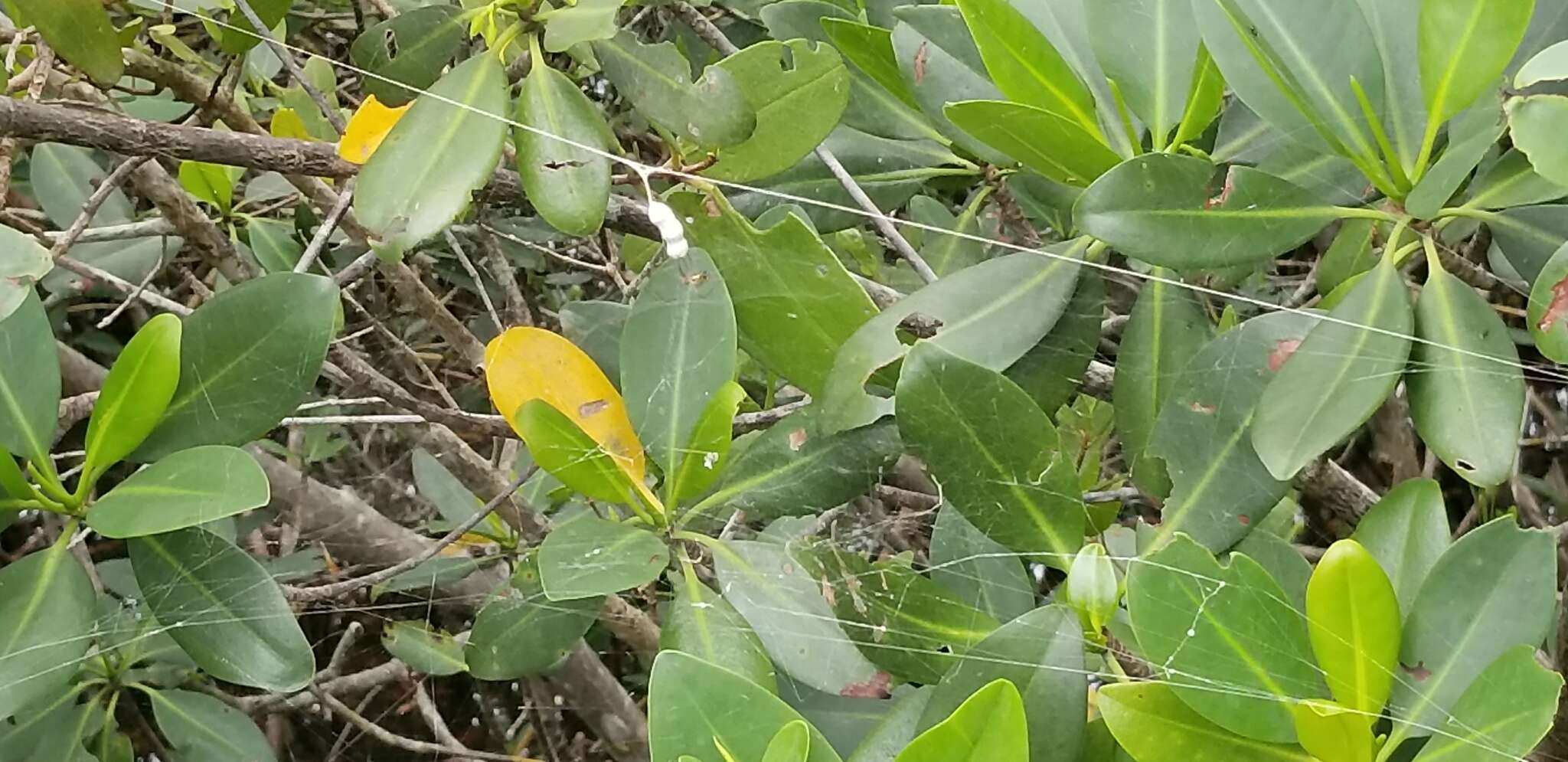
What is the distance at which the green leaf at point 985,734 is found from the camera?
467 mm

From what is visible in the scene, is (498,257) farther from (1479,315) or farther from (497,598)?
(1479,315)

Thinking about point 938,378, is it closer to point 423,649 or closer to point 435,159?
point 435,159

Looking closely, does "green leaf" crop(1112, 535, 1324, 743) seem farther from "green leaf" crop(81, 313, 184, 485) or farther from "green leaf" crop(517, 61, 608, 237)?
"green leaf" crop(81, 313, 184, 485)

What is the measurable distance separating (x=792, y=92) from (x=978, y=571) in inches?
13.3

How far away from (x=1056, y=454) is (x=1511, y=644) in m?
0.23

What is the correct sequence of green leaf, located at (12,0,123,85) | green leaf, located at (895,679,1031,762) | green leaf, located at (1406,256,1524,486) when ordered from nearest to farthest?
green leaf, located at (895,679,1031,762)
green leaf, located at (1406,256,1524,486)
green leaf, located at (12,0,123,85)

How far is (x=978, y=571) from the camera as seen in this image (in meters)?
0.66

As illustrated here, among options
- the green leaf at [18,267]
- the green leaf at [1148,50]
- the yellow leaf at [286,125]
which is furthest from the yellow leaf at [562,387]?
the yellow leaf at [286,125]

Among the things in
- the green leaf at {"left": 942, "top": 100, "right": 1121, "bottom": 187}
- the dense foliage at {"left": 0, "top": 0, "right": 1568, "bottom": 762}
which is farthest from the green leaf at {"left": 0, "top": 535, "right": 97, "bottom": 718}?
the green leaf at {"left": 942, "top": 100, "right": 1121, "bottom": 187}

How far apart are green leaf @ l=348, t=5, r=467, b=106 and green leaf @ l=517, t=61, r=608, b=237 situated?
94 millimetres

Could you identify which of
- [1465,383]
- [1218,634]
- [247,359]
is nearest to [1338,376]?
[1465,383]

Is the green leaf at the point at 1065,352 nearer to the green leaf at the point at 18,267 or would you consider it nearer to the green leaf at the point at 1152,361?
the green leaf at the point at 1152,361

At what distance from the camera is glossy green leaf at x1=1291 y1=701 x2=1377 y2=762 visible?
0.53m

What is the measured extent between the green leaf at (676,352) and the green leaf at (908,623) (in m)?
0.14
